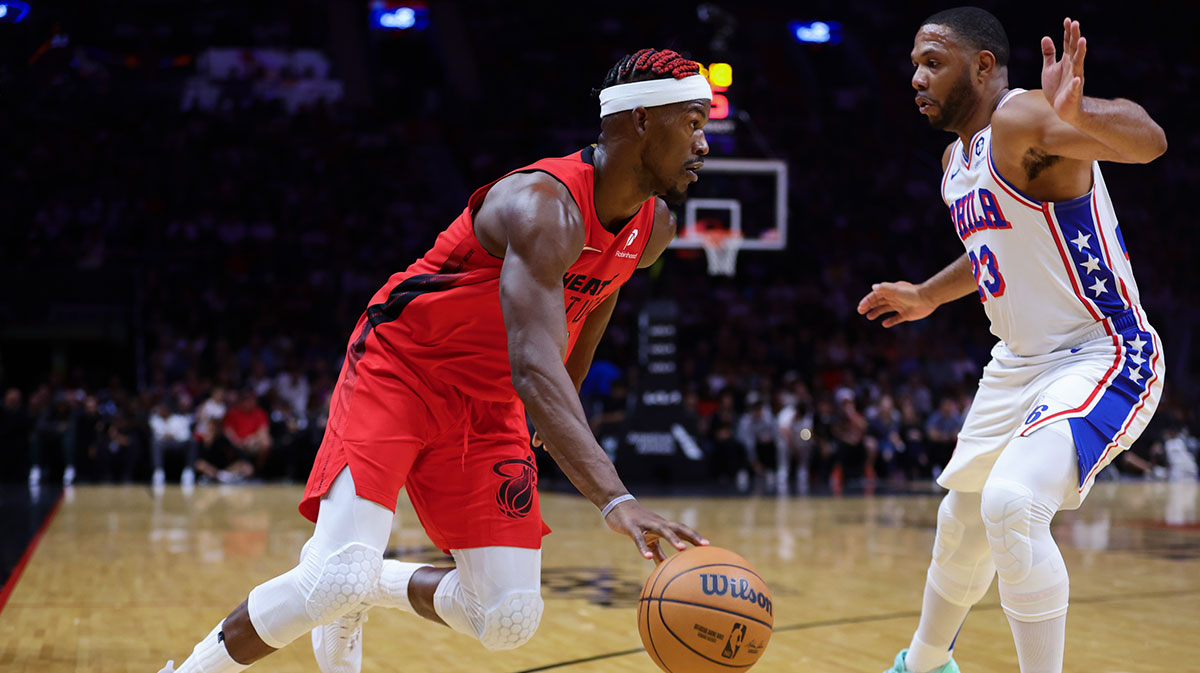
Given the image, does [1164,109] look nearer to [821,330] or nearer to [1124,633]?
[821,330]

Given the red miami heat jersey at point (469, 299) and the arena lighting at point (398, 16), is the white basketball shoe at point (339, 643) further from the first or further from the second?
the arena lighting at point (398, 16)

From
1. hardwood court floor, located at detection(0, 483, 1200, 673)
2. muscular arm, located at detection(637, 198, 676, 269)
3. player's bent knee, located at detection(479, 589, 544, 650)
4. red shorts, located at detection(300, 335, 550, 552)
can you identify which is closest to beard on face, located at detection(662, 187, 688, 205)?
muscular arm, located at detection(637, 198, 676, 269)

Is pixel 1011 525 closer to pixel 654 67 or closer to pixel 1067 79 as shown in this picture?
pixel 1067 79

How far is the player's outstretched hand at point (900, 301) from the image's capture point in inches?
169

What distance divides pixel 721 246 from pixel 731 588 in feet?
35.1

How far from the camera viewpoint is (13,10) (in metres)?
6.51

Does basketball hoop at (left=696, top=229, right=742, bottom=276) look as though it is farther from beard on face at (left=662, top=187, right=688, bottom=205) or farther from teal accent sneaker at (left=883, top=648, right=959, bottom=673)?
beard on face at (left=662, top=187, right=688, bottom=205)

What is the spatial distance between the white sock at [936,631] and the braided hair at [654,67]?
188cm

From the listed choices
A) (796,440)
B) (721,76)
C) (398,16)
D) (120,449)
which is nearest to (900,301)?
(721,76)

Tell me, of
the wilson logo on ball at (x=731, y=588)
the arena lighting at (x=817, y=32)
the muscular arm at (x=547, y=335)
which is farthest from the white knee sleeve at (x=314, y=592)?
the arena lighting at (x=817, y=32)

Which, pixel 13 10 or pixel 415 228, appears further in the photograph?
pixel 415 228

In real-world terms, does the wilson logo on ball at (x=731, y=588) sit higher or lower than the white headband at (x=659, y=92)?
lower

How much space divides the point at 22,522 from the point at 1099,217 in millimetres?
8826

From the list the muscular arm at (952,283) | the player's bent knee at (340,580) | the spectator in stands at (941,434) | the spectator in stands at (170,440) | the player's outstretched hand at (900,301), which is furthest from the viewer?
the spectator in stands at (941,434)
